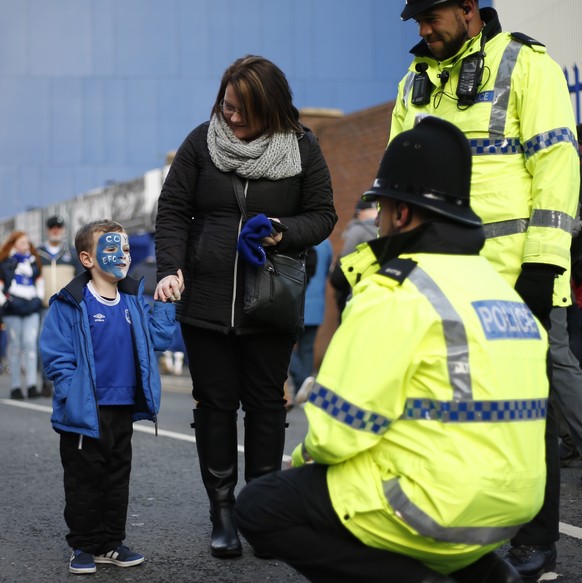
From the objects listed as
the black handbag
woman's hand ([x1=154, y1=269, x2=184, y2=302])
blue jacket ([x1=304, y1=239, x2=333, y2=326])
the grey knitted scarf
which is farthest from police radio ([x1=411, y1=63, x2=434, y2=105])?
blue jacket ([x1=304, y1=239, x2=333, y2=326])

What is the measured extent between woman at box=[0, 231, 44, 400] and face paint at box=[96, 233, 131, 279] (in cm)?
794

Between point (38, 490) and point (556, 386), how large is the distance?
2818mm

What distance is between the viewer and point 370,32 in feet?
125

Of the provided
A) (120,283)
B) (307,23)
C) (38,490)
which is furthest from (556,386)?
(307,23)

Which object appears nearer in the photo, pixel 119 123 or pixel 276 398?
pixel 276 398

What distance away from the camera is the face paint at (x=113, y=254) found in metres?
4.83

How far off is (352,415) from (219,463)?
1.99 metres

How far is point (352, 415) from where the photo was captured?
116 inches

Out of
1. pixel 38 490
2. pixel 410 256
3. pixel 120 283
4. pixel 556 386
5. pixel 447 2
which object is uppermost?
pixel 447 2

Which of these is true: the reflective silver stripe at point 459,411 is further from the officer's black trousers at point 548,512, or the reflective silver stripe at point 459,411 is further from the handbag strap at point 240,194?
the handbag strap at point 240,194

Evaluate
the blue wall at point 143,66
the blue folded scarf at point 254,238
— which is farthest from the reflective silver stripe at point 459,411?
the blue wall at point 143,66

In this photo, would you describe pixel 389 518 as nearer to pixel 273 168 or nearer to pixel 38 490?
pixel 273 168

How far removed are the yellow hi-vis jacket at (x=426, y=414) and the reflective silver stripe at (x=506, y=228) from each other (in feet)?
3.99

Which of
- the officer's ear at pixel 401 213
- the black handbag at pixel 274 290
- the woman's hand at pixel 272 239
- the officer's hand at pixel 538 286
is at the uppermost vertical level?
the officer's ear at pixel 401 213
